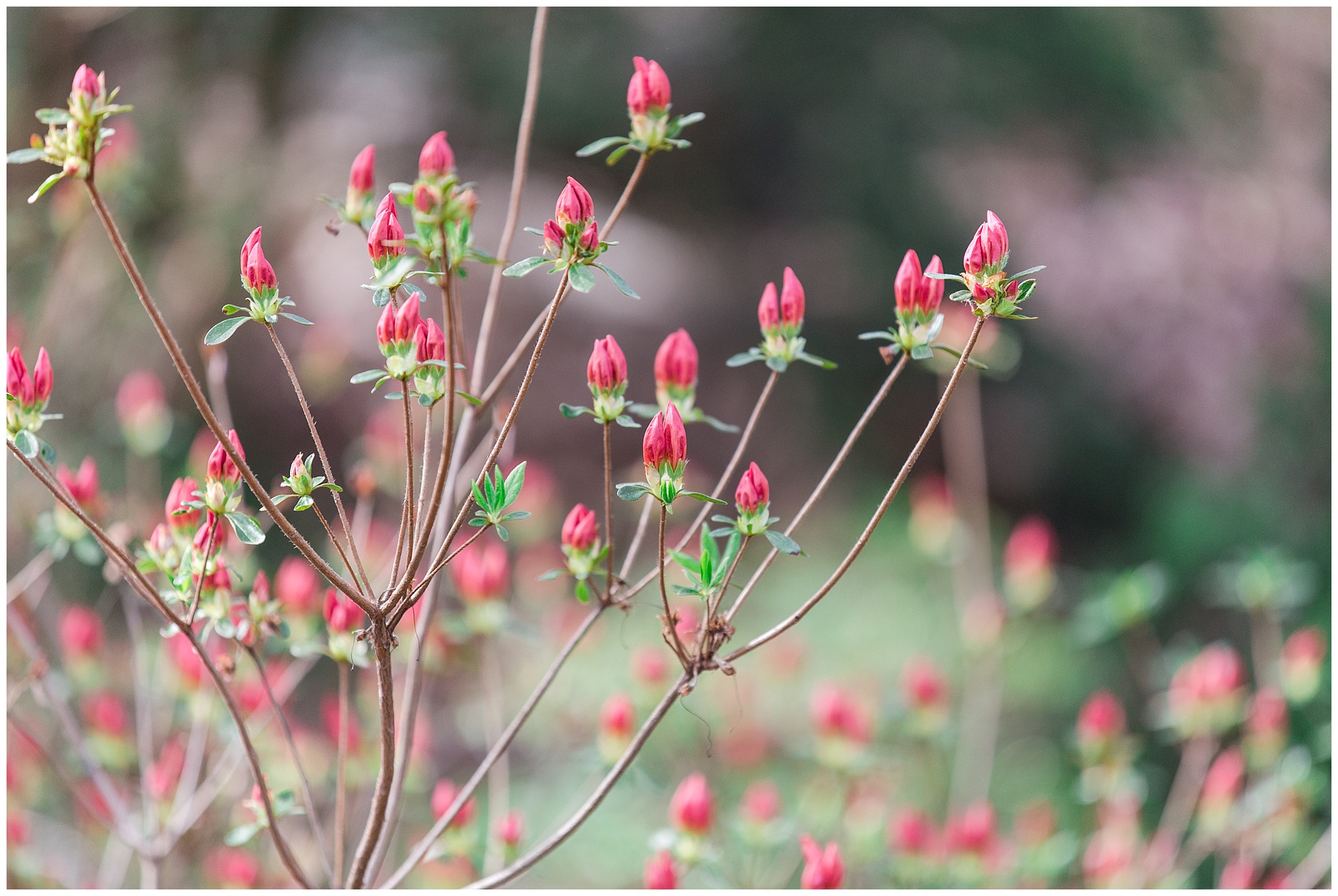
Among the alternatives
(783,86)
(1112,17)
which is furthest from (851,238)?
(1112,17)

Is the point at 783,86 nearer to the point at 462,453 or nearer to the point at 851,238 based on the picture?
the point at 851,238

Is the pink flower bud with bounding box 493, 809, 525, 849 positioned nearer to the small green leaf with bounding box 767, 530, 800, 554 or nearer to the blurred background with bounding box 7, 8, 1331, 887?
the small green leaf with bounding box 767, 530, 800, 554

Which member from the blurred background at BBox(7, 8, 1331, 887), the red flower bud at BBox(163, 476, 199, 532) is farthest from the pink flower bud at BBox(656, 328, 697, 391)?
the blurred background at BBox(7, 8, 1331, 887)

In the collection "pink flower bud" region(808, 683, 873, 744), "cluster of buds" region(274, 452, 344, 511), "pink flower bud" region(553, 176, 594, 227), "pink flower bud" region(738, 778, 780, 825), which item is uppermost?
"pink flower bud" region(553, 176, 594, 227)

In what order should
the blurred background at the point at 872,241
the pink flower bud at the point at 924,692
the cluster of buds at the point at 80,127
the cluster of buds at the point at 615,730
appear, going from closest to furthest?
1. the cluster of buds at the point at 80,127
2. the cluster of buds at the point at 615,730
3. the pink flower bud at the point at 924,692
4. the blurred background at the point at 872,241

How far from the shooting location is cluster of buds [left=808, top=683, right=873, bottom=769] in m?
1.04

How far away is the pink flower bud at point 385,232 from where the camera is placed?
508mm

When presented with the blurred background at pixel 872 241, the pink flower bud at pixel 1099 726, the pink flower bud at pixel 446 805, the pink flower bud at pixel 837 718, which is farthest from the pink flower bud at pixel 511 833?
the blurred background at pixel 872 241

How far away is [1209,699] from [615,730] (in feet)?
2.20

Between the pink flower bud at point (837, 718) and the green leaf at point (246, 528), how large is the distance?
0.68 m

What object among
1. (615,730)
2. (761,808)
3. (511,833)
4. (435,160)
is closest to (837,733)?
(761,808)

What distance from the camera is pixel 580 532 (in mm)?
625

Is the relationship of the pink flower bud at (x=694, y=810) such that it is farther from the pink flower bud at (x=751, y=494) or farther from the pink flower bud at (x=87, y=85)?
the pink flower bud at (x=87, y=85)

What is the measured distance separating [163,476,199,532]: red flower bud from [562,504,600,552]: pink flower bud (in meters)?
0.22
